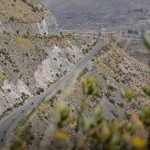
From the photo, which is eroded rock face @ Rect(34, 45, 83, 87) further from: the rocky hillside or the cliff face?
the rocky hillside

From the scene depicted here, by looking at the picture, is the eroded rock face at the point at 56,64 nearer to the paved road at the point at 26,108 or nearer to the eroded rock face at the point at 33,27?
the paved road at the point at 26,108

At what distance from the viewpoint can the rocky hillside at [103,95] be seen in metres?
66.4

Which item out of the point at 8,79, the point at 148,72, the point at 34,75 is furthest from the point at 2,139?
the point at 148,72

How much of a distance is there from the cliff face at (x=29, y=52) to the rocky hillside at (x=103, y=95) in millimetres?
5982

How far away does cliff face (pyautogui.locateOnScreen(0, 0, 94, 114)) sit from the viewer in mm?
89125

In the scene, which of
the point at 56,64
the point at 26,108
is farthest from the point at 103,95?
the point at 26,108

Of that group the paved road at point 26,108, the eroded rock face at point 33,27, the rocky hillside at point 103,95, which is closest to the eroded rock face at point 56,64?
the paved road at point 26,108

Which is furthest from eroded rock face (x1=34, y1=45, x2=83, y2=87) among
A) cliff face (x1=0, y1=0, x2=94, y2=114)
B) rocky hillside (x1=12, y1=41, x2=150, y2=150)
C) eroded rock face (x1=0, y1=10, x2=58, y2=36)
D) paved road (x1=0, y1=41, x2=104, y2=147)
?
eroded rock face (x1=0, y1=10, x2=58, y2=36)

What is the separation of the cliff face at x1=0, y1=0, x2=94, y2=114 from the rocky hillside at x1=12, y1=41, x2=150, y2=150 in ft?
19.6

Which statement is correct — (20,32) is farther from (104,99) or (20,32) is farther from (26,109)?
(26,109)

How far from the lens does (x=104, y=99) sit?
107 meters

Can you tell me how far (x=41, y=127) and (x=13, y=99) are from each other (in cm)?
1536

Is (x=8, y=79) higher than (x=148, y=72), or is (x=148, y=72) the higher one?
(x=8, y=79)

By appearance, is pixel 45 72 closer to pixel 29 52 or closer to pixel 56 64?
pixel 29 52
